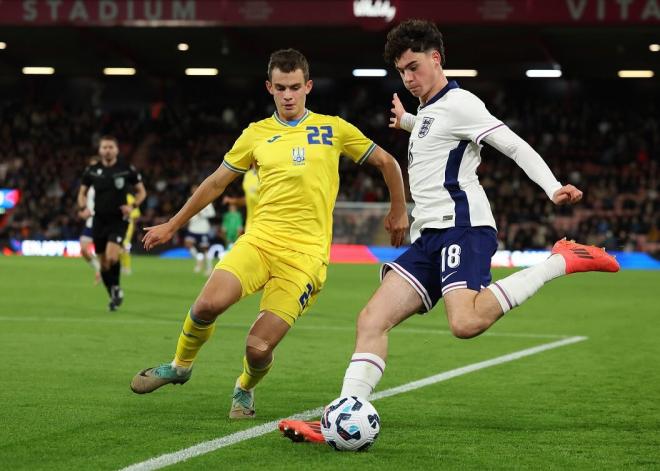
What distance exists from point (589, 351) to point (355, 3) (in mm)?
21103

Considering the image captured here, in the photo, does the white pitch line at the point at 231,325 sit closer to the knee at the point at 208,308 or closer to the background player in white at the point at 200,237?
the knee at the point at 208,308

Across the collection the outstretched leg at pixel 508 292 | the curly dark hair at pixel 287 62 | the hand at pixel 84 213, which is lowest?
the outstretched leg at pixel 508 292

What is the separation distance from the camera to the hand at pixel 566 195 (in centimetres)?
555

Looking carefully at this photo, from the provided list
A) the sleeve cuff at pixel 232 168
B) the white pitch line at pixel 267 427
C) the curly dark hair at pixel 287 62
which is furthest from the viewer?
the sleeve cuff at pixel 232 168

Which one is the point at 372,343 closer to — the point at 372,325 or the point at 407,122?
the point at 372,325

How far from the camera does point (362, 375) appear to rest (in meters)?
5.95

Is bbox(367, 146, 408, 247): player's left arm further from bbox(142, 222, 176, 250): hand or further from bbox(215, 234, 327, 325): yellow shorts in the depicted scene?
bbox(142, 222, 176, 250): hand

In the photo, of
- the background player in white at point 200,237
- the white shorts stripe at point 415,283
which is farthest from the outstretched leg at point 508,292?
the background player in white at point 200,237

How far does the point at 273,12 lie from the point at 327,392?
82.0 ft

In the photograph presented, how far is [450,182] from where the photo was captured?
6164mm

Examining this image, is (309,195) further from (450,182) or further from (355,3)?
(355,3)

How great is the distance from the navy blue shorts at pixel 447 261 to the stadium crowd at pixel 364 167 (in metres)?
24.3

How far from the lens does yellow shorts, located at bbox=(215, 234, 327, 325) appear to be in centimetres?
677

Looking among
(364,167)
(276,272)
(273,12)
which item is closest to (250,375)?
(276,272)
